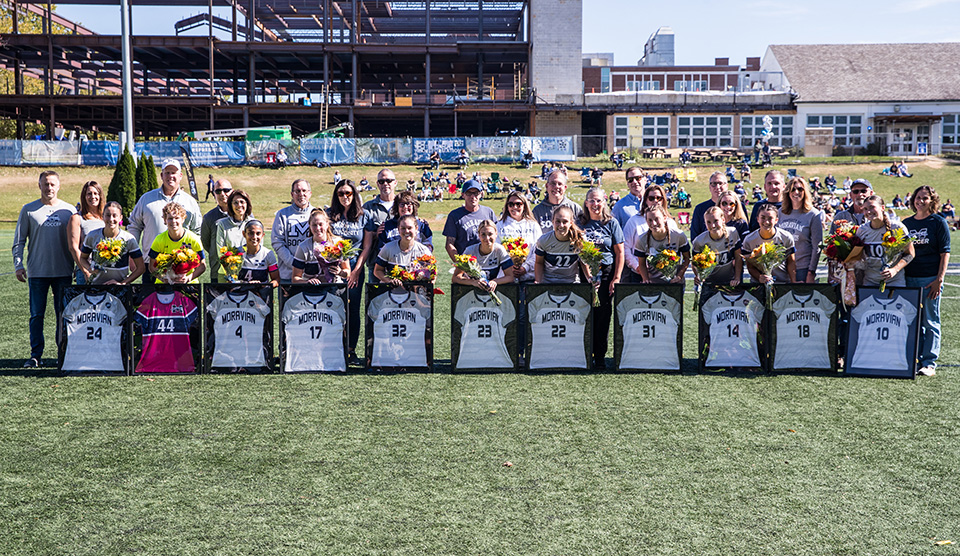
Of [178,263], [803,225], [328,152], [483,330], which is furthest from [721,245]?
[328,152]

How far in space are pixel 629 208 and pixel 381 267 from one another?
9.35 ft

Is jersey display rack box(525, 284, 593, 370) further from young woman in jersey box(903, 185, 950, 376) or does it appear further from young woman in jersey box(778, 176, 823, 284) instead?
young woman in jersey box(903, 185, 950, 376)

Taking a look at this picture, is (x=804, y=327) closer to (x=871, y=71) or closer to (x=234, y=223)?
(x=234, y=223)

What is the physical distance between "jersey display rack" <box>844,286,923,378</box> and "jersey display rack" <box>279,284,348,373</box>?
4607mm

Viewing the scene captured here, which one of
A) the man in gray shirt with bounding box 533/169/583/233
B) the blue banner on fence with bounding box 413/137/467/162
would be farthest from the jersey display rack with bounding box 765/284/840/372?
the blue banner on fence with bounding box 413/137/467/162

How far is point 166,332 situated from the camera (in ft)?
23.9

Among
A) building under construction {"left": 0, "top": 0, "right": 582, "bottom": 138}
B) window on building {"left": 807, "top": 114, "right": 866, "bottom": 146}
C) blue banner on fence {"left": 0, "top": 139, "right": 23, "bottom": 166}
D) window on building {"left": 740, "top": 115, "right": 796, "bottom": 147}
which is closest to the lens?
blue banner on fence {"left": 0, "top": 139, "right": 23, "bottom": 166}

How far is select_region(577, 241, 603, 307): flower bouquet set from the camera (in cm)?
706

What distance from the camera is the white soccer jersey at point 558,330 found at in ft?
24.2

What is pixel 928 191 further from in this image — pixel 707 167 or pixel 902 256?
pixel 707 167

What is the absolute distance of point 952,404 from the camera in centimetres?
632

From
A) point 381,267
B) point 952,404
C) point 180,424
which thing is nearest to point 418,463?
point 180,424

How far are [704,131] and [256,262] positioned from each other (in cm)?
4477

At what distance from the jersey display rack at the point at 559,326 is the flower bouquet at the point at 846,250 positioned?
2159 mm
